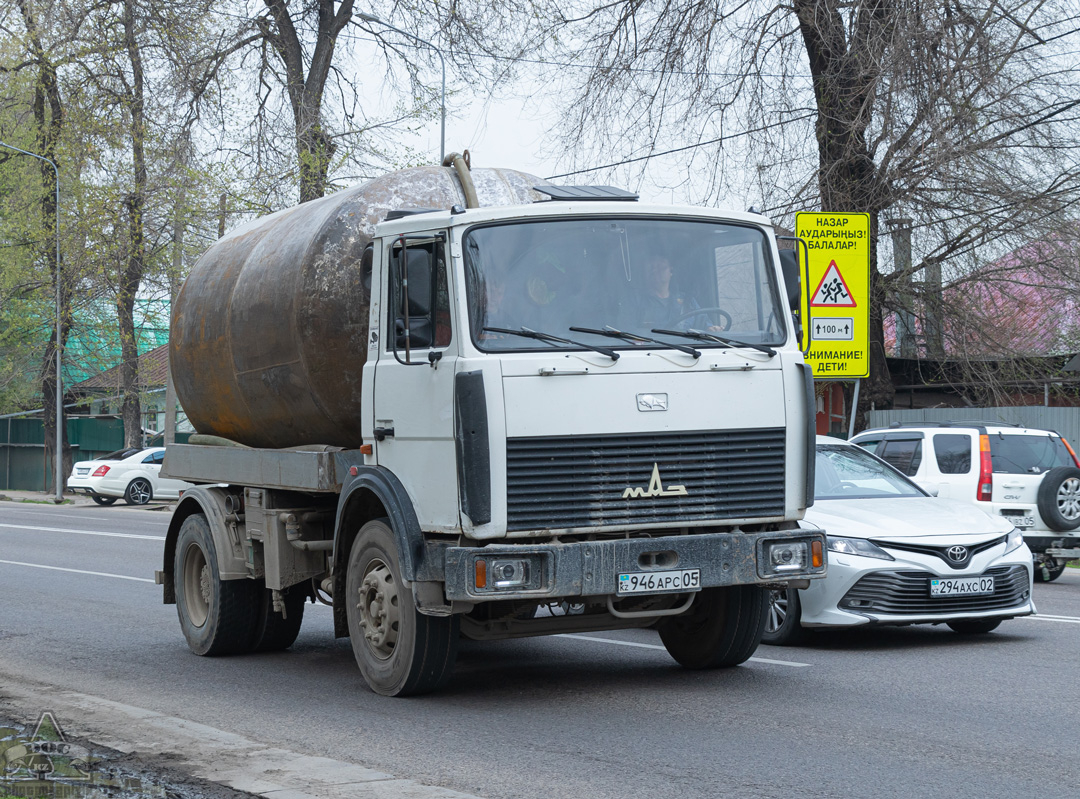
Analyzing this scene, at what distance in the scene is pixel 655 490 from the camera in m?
7.04

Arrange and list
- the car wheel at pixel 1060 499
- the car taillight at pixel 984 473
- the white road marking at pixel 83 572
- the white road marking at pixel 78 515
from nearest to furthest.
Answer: the car wheel at pixel 1060 499 < the car taillight at pixel 984 473 < the white road marking at pixel 83 572 < the white road marking at pixel 78 515

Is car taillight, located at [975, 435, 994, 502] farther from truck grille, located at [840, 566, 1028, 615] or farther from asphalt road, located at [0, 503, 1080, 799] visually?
truck grille, located at [840, 566, 1028, 615]

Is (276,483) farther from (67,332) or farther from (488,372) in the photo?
(67,332)

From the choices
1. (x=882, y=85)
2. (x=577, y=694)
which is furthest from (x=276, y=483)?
(x=882, y=85)

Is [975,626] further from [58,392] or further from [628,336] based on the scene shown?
[58,392]

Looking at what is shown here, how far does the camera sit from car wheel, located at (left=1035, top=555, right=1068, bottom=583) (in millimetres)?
14320

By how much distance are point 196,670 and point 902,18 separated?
13952mm

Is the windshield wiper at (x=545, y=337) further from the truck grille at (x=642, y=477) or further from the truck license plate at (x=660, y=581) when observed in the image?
the truck license plate at (x=660, y=581)

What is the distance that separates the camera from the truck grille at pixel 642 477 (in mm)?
6832

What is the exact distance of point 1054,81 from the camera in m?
19.3

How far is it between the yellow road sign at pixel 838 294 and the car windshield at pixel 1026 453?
324cm

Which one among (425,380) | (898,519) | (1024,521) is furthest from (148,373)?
(425,380)

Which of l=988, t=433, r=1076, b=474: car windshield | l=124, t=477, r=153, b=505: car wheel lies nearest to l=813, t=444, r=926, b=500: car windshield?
l=988, t=433, r=1076, b=474: car windshield

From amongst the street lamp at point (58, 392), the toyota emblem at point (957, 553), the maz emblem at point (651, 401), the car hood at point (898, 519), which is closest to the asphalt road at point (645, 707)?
the toyota emblem at point (957, 553)
